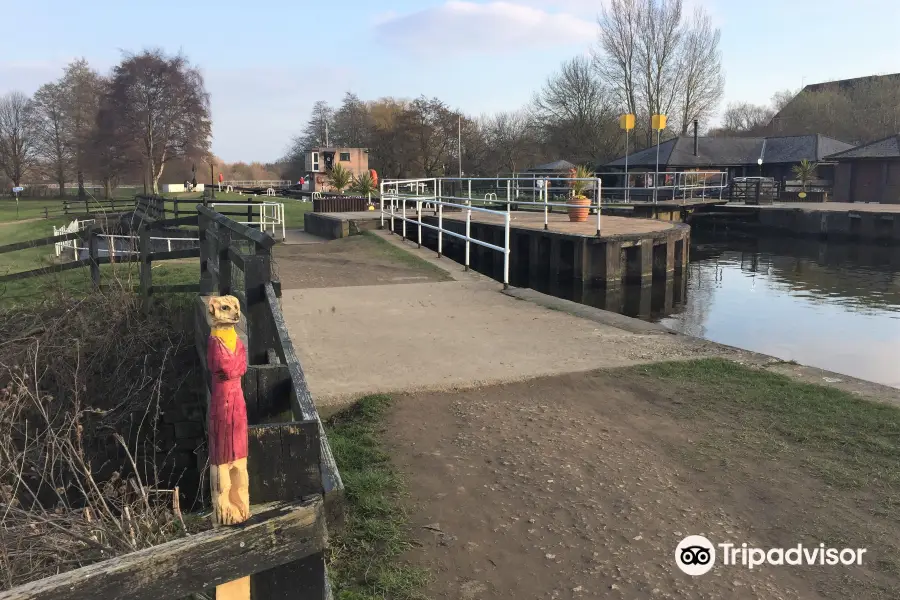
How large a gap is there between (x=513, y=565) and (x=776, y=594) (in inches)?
41.1

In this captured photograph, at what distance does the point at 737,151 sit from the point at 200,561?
44742 mm

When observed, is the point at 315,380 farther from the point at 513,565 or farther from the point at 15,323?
the point at 15,323

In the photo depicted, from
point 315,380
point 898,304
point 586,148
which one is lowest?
point 898,304

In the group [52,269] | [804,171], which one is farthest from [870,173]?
[52,269]

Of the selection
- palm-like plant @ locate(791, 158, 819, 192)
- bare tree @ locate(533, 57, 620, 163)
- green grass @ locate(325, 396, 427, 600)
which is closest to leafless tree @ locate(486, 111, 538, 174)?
bare tree @ locate(533, 57, 620, 163)

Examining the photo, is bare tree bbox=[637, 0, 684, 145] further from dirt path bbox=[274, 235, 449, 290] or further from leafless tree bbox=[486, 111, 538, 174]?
dirt path bbox=[274, 235, 449, 290]

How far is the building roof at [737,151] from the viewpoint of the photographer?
39344mm

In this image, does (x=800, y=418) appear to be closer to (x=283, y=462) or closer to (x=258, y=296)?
(x=258, y=296)

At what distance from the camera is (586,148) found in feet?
179

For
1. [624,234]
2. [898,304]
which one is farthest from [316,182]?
[898,304]

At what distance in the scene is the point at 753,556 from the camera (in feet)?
9.81

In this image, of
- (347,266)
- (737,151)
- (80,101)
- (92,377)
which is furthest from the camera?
(80,101)

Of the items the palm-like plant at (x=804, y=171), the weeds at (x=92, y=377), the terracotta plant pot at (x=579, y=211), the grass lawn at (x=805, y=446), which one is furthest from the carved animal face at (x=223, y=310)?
the palm-like plant at (x=804, y=171)

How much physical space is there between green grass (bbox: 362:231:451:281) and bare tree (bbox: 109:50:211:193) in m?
42.1
